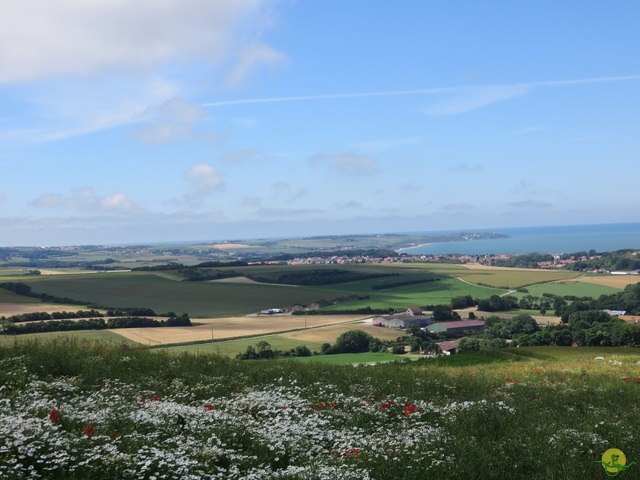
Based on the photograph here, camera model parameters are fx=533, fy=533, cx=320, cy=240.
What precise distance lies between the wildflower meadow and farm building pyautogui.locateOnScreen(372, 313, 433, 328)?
3951 centimetres

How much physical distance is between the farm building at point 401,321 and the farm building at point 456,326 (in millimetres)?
1146

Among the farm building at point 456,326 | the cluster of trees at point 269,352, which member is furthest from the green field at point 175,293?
the cluster of trees at point 269,352

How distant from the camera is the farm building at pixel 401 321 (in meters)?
57.0

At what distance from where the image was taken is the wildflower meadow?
809 cm

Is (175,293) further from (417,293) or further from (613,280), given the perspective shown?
(613,280)

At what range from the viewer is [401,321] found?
57.5 metres

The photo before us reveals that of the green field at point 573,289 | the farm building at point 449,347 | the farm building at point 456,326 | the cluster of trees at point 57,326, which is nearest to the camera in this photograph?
the cluster of trees at point 57,326

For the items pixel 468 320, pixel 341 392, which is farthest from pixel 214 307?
pixel 341 392

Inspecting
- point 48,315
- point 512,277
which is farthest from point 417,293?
point 48,315

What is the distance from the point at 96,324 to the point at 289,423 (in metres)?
45.4

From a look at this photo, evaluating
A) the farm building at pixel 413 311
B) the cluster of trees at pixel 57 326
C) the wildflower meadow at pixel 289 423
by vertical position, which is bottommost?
the farm building at pixel 413 311

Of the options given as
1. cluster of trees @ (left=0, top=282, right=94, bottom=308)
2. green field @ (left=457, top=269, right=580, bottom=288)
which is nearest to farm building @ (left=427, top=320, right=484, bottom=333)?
cluster of trees @ (left=0, top=282, right=94, bottom=308)

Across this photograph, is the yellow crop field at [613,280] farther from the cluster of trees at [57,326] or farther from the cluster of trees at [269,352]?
the cluster of trees at [57,326]

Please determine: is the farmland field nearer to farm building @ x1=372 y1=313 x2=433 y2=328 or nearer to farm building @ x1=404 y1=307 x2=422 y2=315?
farm building @ x1=372 y1=313 x2=433 y2=328
